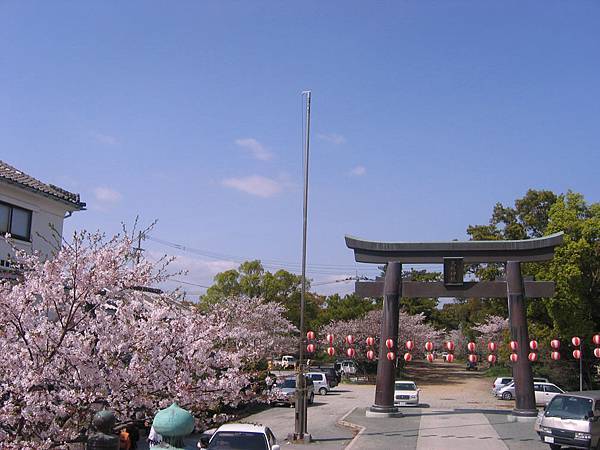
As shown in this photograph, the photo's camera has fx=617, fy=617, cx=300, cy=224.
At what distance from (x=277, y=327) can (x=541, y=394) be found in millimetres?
22342

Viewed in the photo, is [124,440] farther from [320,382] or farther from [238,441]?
[320,382]

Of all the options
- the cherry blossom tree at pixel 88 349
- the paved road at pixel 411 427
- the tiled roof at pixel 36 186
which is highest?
the tiled roof at pixel 36 186

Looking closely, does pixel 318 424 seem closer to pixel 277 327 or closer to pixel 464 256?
pixel 464 256

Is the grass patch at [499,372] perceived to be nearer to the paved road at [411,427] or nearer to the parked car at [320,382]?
the paved road at [411,427]

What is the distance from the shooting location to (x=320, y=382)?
129ft

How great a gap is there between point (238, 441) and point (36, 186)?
13.6 meters

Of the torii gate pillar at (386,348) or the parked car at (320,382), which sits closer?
the torii gate pillar at (386,348)

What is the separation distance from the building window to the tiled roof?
86 cm

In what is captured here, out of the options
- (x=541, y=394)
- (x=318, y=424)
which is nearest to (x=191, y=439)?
(x=318, y=424)

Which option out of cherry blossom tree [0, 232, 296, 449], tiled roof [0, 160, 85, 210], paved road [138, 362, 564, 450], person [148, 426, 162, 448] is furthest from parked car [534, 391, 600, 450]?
tiled roof [0, 160, 85, 210]

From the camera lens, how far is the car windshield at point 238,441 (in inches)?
470

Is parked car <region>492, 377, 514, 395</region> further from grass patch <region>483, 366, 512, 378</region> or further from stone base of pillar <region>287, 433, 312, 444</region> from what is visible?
stone base of pillar <region>287, 433, 312, 444</region>

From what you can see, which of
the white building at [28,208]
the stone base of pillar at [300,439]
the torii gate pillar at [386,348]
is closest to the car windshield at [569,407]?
the stone base of pillar at [300,439]

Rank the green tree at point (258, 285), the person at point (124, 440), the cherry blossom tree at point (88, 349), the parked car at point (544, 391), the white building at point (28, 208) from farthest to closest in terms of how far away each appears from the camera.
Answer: the green tree at point (258, 285)
the parked car at point (544, 391)
the white building at point (28, 208)
the person at point (124, 440)
the cherry blossom tree at point (88, 349)
